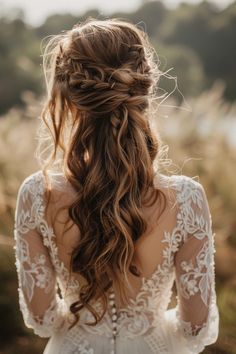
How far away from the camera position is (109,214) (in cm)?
199

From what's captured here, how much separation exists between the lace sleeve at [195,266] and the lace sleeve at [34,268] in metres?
0.43

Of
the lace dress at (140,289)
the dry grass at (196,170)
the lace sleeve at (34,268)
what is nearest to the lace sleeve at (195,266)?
the lace dress at (140,289)

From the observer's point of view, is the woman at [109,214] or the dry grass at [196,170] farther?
the dry grass at [196,170]

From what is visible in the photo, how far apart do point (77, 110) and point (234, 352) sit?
233 centimetres

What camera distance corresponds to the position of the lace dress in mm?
2035

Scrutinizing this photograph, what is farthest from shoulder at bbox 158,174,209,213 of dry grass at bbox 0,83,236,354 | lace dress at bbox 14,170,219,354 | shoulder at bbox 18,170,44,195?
dry grass at bbox 0,83,236,354

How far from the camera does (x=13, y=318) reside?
4.27 meters

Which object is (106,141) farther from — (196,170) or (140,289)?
(196,170)

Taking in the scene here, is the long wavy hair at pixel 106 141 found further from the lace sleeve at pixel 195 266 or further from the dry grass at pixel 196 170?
the dry grass at pixel 196 170

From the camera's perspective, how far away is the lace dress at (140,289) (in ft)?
6.68

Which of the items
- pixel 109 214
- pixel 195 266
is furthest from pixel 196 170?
pixel 109 214

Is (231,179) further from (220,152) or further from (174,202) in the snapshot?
(174,202)

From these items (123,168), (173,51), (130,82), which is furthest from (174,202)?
(173,51)

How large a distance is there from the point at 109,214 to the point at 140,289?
11.0 inches
